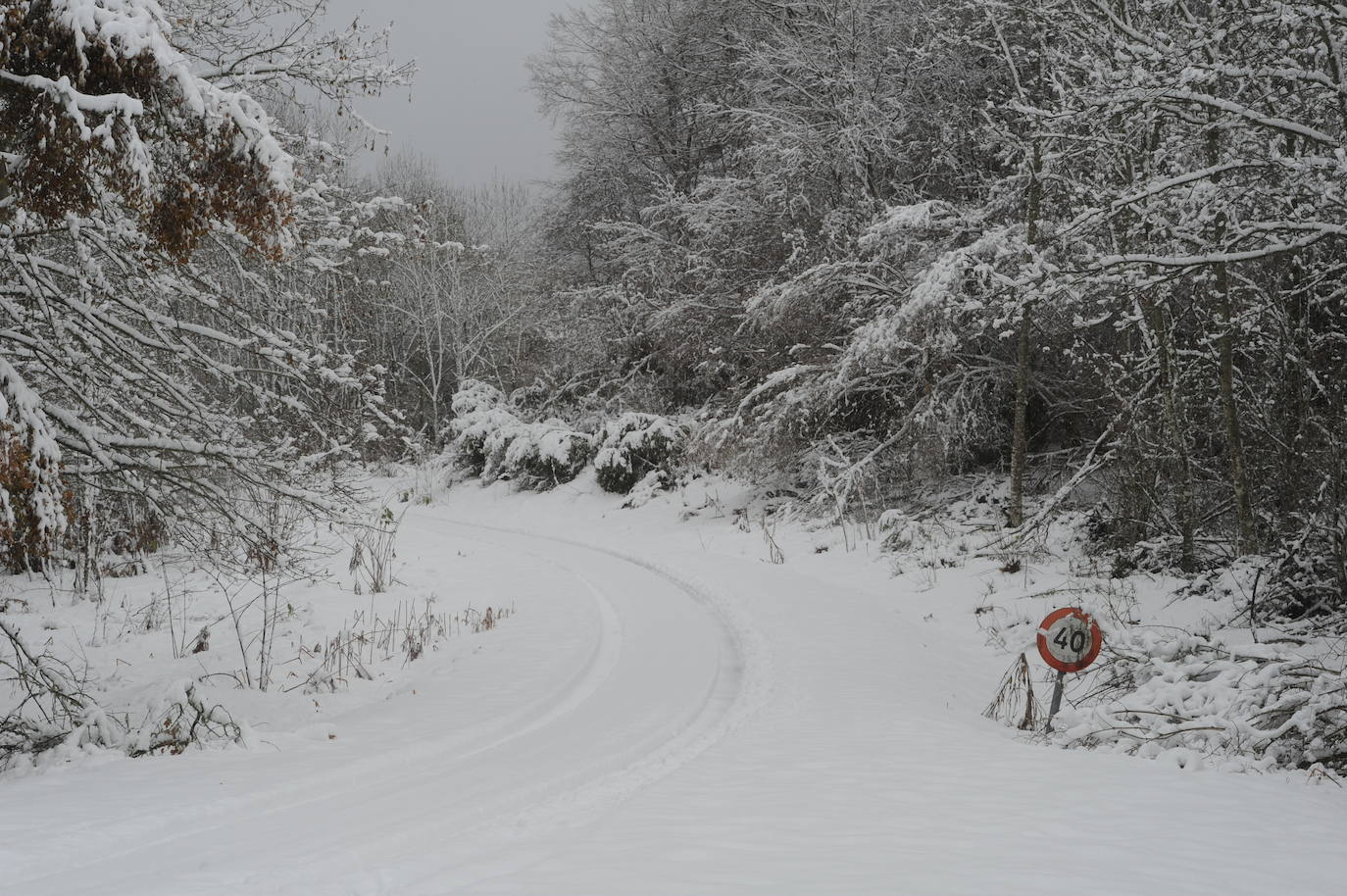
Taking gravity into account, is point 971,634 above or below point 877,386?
below

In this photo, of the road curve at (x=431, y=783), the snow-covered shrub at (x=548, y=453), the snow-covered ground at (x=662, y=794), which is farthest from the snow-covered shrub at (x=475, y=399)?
the road curve at (x=431, y=783)

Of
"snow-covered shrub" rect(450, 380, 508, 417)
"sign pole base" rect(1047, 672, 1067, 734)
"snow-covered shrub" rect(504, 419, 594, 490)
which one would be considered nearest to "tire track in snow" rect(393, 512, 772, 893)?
"sign pole base" rect(1047, 672, 1067, 734)

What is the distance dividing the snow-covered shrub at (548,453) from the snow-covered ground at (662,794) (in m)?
13.4

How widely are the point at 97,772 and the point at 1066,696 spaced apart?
762 centimetres

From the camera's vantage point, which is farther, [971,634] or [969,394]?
[969,394]

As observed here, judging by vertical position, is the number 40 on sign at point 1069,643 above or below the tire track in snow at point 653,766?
above

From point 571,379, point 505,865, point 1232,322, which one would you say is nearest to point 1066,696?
point 1232,322

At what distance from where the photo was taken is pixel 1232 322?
8617 mm

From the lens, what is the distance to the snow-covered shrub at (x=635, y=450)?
2059cm

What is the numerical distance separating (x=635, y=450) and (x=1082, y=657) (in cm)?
1558

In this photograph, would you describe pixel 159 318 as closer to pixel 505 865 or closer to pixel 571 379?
pixel 505 865

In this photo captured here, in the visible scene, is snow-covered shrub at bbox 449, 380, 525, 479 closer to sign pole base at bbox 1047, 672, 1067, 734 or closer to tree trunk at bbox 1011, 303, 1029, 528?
tree trunk at bbox 1011, 303, 1029, 528

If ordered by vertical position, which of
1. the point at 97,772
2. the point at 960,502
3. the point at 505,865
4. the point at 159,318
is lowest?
the point at 97,772

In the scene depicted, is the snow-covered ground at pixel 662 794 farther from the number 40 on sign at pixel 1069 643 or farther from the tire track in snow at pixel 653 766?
the number 40 on sign at pixel 1069 643
